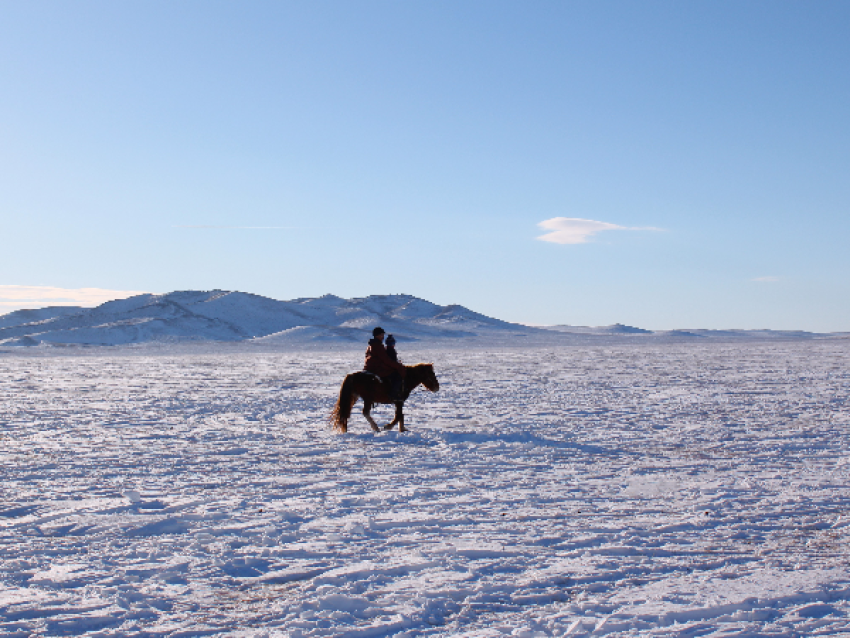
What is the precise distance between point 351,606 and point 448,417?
9.43 metres

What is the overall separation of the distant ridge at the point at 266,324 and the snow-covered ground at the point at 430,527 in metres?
64.2

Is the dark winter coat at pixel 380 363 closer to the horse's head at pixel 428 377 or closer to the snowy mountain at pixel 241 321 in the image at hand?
the horse's head at pixel 428 377

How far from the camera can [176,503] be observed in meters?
7.03

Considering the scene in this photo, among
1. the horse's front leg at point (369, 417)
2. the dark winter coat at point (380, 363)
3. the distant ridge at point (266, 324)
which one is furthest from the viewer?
the distant ridge at point (266, 324)

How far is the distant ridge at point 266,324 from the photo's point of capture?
85.8 meters

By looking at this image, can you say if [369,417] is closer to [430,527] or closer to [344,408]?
[344,408]

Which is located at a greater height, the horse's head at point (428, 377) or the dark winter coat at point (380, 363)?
the dark winter coat at point (380, 363)

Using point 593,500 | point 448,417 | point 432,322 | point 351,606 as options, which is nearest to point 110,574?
point 351,606

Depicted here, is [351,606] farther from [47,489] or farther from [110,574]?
[47,489]

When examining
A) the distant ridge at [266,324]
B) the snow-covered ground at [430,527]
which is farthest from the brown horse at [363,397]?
the distant ridge at [266,324]

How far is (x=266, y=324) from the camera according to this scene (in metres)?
114

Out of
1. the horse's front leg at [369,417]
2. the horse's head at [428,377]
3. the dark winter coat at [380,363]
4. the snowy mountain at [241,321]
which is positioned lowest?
the horse's front leg at [369,417]

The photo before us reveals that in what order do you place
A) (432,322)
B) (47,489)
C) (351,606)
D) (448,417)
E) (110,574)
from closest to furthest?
(351,606)
(110,574)
(47,489)
(448,417)
(432,322)

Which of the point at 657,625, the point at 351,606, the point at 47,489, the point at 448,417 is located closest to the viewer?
the point at 657,625
